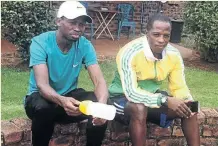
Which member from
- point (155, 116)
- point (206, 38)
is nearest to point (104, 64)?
point (206, 38)

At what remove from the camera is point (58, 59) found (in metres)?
3.76

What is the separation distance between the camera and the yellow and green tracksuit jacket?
3709mm

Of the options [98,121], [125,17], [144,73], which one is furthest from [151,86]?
[125,17]

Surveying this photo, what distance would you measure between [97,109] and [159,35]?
2.93 ft

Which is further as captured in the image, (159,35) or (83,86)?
(83,86)

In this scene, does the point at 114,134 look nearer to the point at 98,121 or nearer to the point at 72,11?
the point at 98,121

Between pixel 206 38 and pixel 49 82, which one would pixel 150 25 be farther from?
pixel 206 38

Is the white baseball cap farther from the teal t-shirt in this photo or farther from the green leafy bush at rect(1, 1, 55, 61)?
the green leafy bush at rect(1, 1, 55, 61)

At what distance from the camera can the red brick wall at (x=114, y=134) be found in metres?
3.84

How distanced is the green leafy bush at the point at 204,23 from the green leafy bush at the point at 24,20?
2.96m

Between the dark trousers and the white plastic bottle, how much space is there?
22cm

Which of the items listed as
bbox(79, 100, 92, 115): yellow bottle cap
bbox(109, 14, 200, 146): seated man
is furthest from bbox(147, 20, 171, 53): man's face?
bbox(79, 100, 92, 115): yellow bottle cap

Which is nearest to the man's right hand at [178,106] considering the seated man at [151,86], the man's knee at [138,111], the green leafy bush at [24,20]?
the seated man at [151,86]

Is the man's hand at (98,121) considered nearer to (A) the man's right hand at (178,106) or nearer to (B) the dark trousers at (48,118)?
(B) the dark trousers at (48,118)
